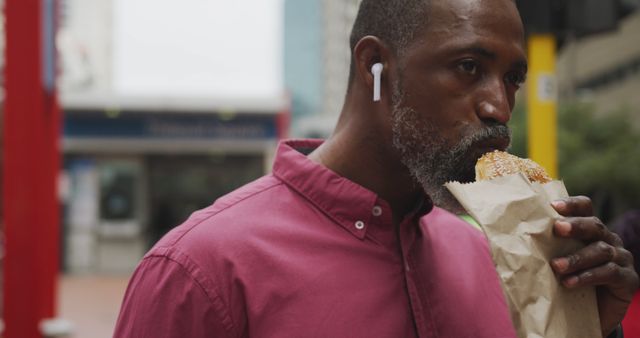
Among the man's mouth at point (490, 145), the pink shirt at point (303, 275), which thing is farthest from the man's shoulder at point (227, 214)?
the man's mouth at point (490, 145)

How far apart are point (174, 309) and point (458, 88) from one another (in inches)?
32.6

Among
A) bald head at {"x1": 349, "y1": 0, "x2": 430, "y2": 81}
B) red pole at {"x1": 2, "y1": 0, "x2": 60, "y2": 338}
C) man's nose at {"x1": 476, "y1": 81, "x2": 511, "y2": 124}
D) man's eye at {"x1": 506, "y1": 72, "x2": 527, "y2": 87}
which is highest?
bald head at {"x1": 349, "y1": 0, "x2": 430, "y2": 81}

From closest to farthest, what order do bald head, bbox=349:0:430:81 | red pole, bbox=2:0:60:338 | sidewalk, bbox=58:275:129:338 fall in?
bald head, bbox=349:0:430:81, red pole, bbox=2:0:60:338, sidewalk, bbox=58:275:129:338

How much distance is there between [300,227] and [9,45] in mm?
3586

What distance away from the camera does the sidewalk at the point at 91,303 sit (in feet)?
29.9

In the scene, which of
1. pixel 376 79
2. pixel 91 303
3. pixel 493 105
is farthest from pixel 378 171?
pixel 91 303

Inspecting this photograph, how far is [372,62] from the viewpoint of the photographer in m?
1.78

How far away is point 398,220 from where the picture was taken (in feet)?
5.82

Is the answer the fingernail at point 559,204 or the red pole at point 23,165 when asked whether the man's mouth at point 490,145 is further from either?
the red pole at point 23,165

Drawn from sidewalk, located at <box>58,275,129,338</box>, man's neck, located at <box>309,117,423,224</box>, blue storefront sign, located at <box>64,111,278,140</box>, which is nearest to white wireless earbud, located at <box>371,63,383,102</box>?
man's neck, located at <box>309,117,423,224</box>

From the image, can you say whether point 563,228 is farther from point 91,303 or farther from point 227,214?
point 91,303

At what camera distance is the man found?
148 cm

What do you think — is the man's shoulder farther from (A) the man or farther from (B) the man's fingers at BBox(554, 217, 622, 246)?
(B) the man's fingers at BBox(554, 217, 622, 246)

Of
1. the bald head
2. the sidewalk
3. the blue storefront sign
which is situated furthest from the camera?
the blue storefront sign
